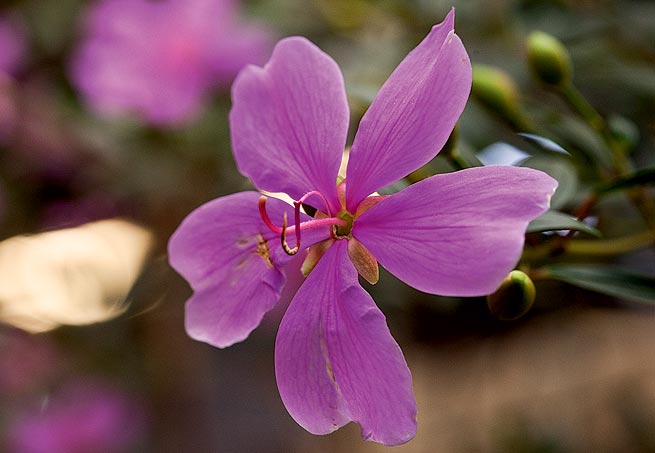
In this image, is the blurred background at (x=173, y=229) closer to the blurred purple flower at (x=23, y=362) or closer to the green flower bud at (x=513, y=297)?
the blurred purple flower at (x=23, y=362)

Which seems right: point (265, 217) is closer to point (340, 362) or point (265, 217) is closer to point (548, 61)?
point (340, 362)

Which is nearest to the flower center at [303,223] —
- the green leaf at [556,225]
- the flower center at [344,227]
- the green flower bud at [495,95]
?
the flower center at [344,227]

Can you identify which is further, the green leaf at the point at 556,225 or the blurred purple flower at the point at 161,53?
the blurred purple flower at the point at 161,53

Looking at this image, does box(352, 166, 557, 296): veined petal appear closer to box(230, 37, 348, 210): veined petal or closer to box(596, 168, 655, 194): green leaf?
box(230, 37, 348, 210): veined petal

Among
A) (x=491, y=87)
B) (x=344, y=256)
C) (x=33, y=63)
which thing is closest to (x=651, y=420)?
(x=491, y=87)

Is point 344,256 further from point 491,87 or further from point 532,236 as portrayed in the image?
point 491,87

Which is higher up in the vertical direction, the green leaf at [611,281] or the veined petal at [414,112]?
the veined petal at [414,112]

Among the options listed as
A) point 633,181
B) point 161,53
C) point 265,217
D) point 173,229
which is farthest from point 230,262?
point 173,229

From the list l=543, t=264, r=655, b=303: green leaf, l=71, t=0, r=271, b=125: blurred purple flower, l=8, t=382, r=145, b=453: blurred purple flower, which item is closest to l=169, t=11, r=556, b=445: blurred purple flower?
l=543, t=264, r=655, b=303: green leaf
